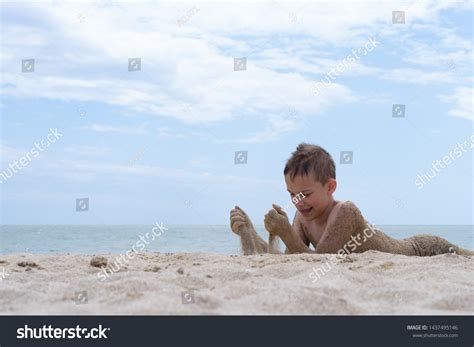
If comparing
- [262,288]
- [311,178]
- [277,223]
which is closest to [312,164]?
[311,178]

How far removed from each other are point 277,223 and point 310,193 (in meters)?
0.33

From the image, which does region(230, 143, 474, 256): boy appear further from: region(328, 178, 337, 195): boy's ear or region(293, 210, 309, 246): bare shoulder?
region(293, 210, 309, 246): bare shoulder

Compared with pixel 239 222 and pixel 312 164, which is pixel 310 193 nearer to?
pixel 312 164

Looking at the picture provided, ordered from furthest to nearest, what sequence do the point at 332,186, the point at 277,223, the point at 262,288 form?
the point at 332,186
the point at 277,223
the point at 262,288

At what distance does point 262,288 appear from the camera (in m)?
2.65

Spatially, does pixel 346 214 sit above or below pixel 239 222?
above

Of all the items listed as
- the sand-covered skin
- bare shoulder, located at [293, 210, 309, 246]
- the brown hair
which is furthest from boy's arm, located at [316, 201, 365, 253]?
the sand-covered skin

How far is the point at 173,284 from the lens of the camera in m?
2.80

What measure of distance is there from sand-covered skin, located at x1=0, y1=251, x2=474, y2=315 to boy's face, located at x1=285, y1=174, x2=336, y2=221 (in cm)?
68

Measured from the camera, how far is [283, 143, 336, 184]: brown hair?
4203 millimetres

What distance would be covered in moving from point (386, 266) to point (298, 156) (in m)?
1.21

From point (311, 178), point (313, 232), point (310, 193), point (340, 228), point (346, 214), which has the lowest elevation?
point (313, 232)

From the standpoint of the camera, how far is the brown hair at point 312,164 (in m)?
4.20
